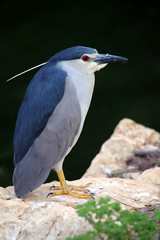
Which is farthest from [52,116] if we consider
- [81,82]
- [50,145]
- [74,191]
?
[74,191]

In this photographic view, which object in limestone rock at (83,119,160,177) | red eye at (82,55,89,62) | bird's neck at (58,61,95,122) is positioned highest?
red eye at (82,55,89,62)

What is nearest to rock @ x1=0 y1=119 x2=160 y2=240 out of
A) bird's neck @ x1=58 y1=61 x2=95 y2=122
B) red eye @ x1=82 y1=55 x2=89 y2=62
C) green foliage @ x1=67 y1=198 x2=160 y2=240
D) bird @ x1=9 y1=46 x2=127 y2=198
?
bird @ x1=9 y1=46 x2=127 y2=198

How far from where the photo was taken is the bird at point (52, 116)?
3365 millimetres

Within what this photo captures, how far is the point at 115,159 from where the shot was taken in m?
4.76

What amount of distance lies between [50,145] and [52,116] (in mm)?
204

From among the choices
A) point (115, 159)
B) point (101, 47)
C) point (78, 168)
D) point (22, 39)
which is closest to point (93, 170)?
point (115, 159)

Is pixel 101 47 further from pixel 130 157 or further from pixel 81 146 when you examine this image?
pixel 130 157

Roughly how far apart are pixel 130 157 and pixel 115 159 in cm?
15

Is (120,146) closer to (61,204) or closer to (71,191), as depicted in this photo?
(71,191)

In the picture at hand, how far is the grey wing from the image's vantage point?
3354 mm

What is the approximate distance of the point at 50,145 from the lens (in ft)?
11.2

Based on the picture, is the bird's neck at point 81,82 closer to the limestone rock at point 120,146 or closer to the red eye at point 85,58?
the red eye at point 85,58

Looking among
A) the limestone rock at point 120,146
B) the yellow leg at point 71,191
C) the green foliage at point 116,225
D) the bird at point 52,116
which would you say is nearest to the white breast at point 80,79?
the bird at point 52,116

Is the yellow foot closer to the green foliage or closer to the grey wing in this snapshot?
the grey wing
